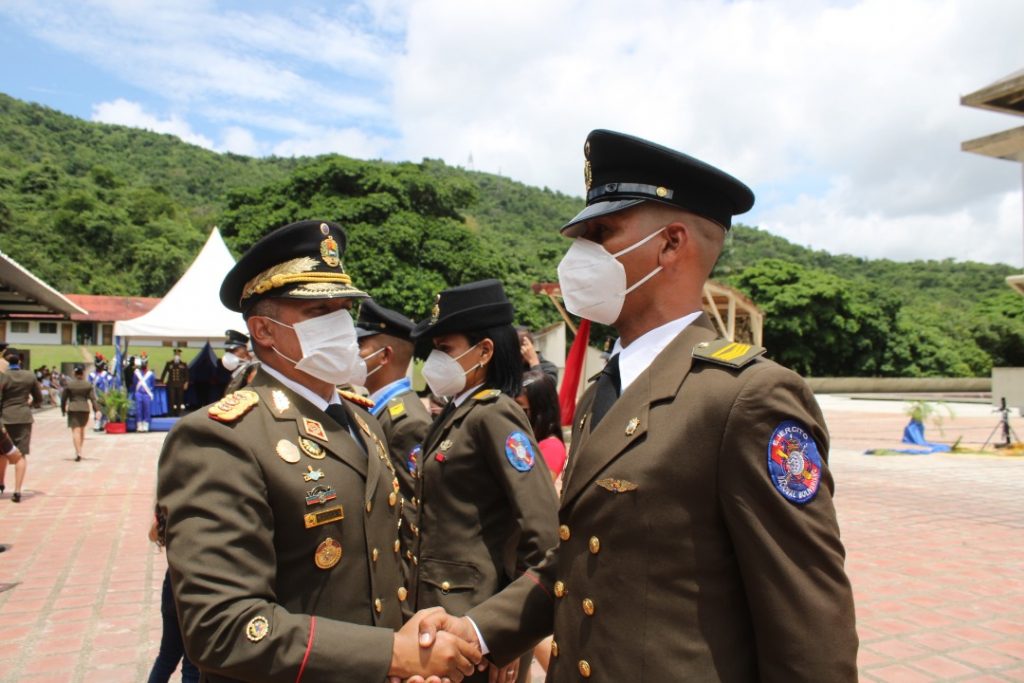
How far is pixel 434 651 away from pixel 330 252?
1.27m

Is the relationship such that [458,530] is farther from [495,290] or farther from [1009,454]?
[1009,454]

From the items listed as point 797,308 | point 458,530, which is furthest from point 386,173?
point 458,530

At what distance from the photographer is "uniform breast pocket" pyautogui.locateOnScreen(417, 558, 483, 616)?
2.77 m

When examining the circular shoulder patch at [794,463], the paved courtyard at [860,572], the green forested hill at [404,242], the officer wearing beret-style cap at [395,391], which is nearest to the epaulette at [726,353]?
the circular shoulder patch at [794,463]

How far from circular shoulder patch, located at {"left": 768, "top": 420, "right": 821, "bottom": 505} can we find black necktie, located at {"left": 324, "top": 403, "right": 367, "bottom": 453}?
134 cm

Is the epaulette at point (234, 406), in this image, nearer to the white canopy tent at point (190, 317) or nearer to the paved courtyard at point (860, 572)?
the paved courtyard at point (860, 572)

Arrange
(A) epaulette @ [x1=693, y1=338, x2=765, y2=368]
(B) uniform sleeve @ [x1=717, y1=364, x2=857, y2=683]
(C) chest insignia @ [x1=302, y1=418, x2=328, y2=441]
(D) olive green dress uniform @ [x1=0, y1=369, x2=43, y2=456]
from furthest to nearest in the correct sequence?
1. (D) olive green dress uniform @ [x1=0, y1=369, x2=43, y2=456]
2. (C) chest insignia @ [x1=302, y1=418, x2=328, y2=441]
3. (A) epaulette @ [x1=693, y1=338, x2=765, y2=368]
4. (B) uniform sleeve @ [x1=717, y1=364, x2=857, y2=683]

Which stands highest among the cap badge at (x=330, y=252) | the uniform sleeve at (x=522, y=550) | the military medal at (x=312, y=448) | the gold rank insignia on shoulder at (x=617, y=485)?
the cap badge at (x=330, y=252)

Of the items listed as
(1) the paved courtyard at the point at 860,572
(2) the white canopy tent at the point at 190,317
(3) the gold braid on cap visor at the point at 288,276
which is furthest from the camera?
(2) the white canopy tent at the point at 190,317

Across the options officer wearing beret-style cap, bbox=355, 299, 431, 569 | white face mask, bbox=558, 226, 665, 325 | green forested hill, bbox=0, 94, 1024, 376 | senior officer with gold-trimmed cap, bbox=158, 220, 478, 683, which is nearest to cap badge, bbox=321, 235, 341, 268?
senior officer with gold-trimmed cap, bbox=158, 220, 478, 683

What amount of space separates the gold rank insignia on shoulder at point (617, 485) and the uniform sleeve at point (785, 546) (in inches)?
7.9

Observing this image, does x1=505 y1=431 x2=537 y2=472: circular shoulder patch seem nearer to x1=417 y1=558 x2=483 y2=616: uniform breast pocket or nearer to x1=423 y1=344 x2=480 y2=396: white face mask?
x1=417 y1=558 x2=483 y2=616: uniform breast pocket

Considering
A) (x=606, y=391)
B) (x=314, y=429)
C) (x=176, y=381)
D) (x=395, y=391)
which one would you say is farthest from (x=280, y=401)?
(x=176, y=381)

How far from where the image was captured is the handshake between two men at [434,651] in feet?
6.09
